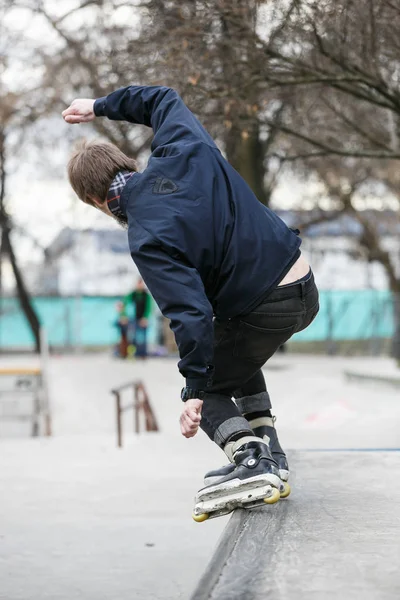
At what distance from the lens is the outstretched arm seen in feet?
13.2

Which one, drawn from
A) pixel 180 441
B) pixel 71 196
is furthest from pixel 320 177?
pixel 180 441

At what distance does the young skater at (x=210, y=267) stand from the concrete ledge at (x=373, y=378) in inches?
444

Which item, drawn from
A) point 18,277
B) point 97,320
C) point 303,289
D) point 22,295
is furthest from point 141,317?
point 303,289

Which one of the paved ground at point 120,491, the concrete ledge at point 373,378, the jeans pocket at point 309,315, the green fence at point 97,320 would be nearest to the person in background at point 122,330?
the green fence at point 97,320

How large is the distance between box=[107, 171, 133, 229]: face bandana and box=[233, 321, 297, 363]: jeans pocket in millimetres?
677

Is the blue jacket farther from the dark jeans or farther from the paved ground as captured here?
the paved ground

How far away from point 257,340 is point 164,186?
2.48 ft

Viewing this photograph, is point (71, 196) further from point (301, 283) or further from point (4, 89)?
point (301, 283)

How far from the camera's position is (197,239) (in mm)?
3734

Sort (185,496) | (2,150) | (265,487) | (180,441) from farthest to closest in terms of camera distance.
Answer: (2,150) < (180,441) < (185,496) < (265,487)

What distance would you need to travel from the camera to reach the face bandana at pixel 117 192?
3.89 m

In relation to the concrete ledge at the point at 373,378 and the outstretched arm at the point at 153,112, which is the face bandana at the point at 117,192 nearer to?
the outstretched arm at the point at 153,112

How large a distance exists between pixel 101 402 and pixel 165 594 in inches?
446

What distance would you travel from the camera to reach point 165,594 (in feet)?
15.6
